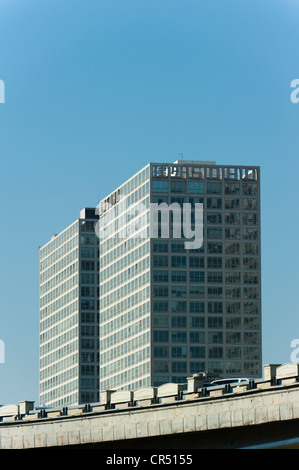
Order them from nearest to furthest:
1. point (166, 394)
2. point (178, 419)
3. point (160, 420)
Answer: point (178, 419)
point (160, 420)
point (166, 394)

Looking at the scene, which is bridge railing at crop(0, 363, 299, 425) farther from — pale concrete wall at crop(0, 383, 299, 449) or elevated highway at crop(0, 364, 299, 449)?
pale concrete wall at crop(0, 383, 299, 449)

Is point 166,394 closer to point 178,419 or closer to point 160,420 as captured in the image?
point 160,420

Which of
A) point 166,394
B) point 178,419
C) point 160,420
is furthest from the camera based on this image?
point 166,394

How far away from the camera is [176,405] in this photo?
84.1 metres

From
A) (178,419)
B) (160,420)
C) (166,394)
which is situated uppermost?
(166,394)

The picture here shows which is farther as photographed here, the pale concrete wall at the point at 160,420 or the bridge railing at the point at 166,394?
the bridge railing at the point at 166,394

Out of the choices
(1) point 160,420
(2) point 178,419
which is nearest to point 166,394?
(1) point 160,420

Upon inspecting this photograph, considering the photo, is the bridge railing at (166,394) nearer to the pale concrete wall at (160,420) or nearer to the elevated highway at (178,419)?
the elevated highway at (178,419)

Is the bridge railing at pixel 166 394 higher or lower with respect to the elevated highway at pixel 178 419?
higher

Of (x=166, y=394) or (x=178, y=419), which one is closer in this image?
(x=178, y=419)

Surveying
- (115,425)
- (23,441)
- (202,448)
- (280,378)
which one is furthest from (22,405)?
(280,378)

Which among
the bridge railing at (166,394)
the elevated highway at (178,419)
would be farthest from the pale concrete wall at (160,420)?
the bridge railing at (166,394)
